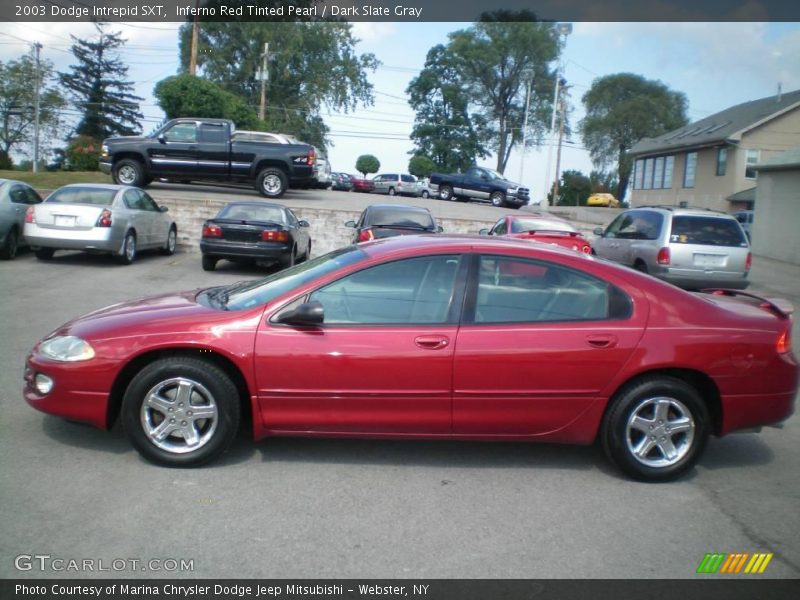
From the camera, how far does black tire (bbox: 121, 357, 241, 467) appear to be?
15.5 feet

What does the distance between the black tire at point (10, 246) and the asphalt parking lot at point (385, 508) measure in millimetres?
8633

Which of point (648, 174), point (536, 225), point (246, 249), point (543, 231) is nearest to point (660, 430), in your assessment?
point (543, 231)

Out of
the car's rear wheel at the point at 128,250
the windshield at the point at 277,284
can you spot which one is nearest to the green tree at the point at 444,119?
the car's rear wheel at the point at 128,250

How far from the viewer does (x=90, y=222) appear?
13.3 meters

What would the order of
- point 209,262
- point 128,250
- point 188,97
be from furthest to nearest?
point 188,97 < point 209,262 < point 128,250

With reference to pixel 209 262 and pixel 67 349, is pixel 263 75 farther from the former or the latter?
pixel 67 349

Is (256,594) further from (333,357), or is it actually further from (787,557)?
(787,557)

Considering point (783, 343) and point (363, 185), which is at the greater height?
point (363, 185)

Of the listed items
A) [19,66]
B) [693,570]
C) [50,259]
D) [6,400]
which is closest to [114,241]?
[50,259]

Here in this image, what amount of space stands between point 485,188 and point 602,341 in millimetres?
30641

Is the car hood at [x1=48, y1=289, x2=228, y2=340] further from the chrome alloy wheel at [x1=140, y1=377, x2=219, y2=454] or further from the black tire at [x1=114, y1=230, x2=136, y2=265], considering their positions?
the black tire at [x1=114, y1=230, x2=136, y2=265]

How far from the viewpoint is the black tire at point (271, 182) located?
21656mm

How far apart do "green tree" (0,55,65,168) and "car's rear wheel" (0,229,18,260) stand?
55363mm

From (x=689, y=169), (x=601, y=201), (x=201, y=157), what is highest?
(x=689, y=169)
